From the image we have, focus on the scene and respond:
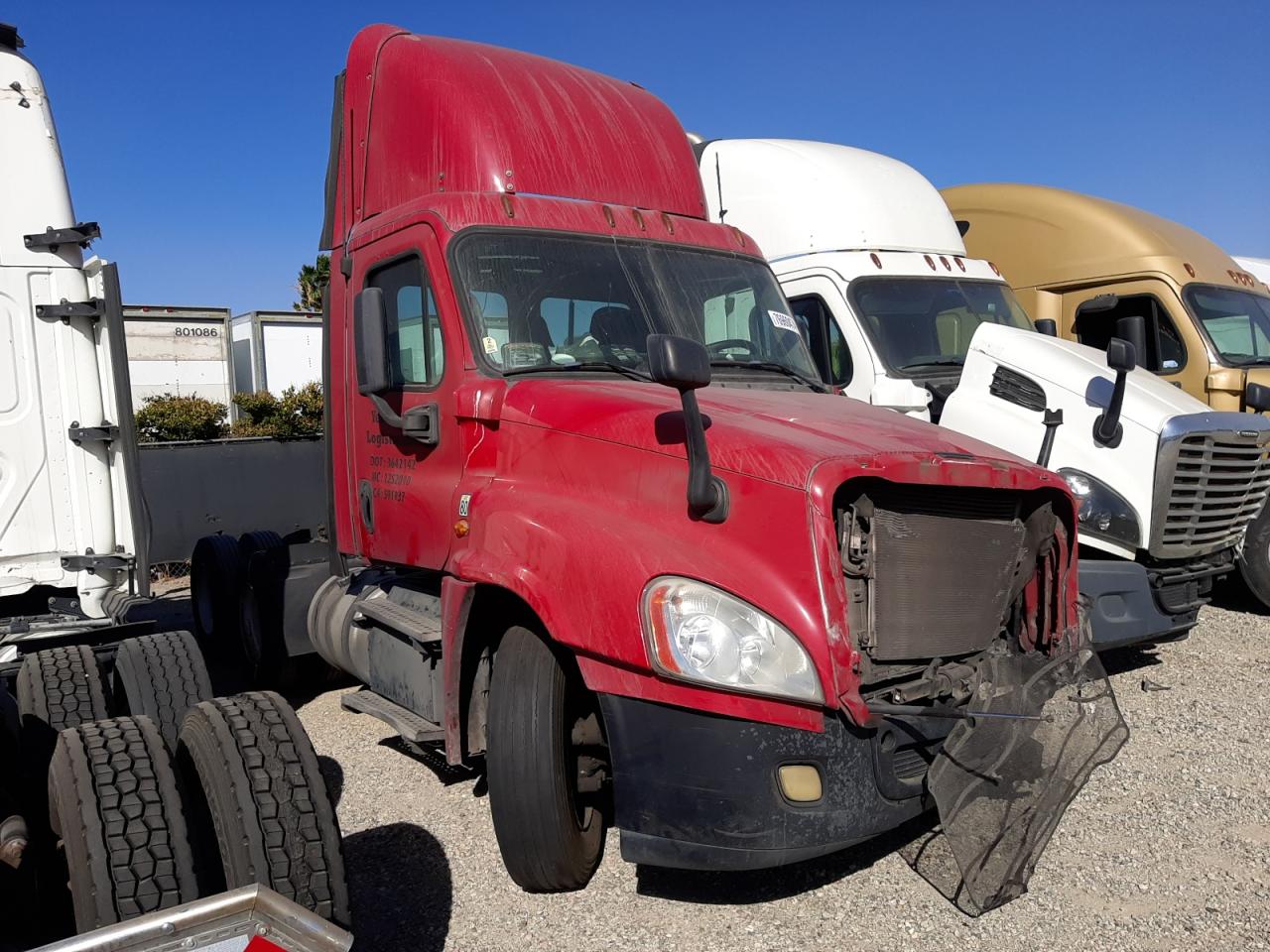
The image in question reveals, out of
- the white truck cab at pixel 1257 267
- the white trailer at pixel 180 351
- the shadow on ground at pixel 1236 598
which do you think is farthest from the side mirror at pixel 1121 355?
the white trailer at pixel 180 351

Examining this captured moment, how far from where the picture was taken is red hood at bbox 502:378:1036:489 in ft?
10.8

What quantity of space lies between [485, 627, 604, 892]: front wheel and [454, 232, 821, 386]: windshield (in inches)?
50.1

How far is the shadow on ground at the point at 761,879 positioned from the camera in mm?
3938

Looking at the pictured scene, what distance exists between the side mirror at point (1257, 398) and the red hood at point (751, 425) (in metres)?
5.32

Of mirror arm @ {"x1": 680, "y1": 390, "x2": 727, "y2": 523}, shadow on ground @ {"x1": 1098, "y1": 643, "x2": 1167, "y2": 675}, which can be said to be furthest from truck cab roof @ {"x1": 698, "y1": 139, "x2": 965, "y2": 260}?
mirror arm @ {"x1": 680, "y1": 390, "x2": 727, "y2": 523}

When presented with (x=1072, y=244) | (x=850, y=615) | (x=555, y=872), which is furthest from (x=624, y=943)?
(x=1072, y=244)

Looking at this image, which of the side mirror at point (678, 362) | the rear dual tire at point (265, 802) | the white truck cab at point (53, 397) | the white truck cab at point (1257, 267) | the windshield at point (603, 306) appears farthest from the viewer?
the white truck cab at point (1257, 267)

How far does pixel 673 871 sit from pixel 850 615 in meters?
1.55

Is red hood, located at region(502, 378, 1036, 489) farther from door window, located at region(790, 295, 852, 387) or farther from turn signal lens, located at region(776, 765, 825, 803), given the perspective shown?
door window, located at region(790, 295, 852, 387)

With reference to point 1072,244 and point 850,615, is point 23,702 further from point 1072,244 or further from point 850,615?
point 1072,244

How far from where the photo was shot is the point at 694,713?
10.5 ft

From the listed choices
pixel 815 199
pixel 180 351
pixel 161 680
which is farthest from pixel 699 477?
pixel 180 351

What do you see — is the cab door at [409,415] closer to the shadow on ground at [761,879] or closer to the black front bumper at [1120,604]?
the shadow on ground at [761,879]

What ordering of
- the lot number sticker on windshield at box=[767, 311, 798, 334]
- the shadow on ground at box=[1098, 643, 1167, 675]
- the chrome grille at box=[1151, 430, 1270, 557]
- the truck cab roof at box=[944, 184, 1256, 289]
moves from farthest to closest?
the truck cab roof at box=[944, 184, 1256, 289], the shadow on ground at box=[1098, 643, 1167, 675], the chrome grille at box=[1151, 430, 1270, 557], the lot number sticker on windshield at box=[767, 311, 798, 334]
